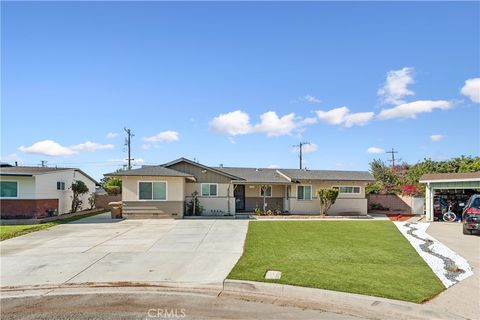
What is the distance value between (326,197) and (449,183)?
285 inches

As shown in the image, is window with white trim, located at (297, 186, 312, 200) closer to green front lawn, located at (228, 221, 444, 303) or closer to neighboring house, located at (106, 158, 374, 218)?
neighboring house, located at (106, 158, 374, 218)

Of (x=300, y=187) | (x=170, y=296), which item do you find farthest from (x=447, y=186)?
(x=170, y=296)

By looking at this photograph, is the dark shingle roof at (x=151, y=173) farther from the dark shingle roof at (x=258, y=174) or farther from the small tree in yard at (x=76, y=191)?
the small tree in yard at (x=76, y=191)

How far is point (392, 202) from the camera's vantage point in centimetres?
3042

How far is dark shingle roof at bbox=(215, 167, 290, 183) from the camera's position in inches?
1040

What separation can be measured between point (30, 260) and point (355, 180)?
22.0 m

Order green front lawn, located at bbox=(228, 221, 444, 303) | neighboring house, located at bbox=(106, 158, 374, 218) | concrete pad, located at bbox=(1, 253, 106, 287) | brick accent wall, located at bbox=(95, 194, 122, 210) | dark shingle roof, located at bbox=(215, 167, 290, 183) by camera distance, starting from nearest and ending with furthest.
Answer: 1. green front lawn, located at bbox=(228, 221, 444, 303)
2. concrete pad, located at bbox=(1, 253, 106, 287)
3. neighboring house, located at bbox=(106, 158, 374, 218)
4. dark shingle roof, located at bbox=(215, 167, 290, 183)
5. brick accent wall, located at bbox=(95, 194, 122, 210)

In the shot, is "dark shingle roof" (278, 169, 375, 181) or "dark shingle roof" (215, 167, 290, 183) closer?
"dark shingle roof" (215, 167, 290, 183)

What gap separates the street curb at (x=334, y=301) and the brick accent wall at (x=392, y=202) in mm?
25285

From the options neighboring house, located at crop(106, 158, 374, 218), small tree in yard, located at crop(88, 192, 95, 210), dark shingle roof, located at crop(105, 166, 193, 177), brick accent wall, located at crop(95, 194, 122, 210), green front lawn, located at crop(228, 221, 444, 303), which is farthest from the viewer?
brick accent wall, located at crop(95, 194, 122, 210)

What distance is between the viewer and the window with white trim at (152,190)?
2239 centimetres

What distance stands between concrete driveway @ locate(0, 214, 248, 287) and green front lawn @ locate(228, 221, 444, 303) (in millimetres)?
700

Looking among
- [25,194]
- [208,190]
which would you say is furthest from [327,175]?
[25,194]

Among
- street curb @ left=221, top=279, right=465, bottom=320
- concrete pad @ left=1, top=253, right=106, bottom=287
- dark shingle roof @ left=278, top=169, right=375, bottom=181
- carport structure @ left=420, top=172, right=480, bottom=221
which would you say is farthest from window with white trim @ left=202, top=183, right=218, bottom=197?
street curb @ left=221, top=279, right=465, bottom=320
